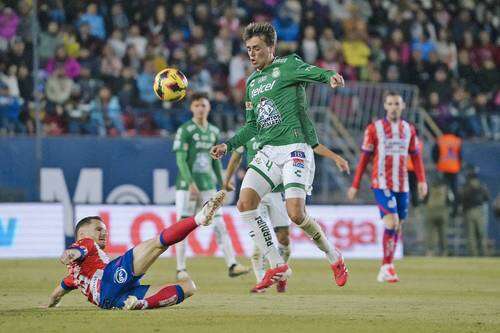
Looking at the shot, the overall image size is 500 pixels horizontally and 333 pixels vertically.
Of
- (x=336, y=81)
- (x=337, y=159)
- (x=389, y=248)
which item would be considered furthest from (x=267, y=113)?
(x=389, y=248)

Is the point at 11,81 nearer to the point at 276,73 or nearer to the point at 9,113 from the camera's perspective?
the point at 9,113

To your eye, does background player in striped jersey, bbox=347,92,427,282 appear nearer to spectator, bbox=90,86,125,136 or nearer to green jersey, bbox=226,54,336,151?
green jersey, bbox=226,54,336,151

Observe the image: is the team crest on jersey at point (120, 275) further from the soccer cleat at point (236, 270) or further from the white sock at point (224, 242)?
the white sock at point (224, 242)

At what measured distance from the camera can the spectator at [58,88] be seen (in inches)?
888

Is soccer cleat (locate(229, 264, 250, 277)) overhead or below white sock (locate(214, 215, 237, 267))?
below

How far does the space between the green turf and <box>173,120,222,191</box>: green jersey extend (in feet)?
4.62

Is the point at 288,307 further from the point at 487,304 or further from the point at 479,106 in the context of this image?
the point at 479,106

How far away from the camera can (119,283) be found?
945 cm

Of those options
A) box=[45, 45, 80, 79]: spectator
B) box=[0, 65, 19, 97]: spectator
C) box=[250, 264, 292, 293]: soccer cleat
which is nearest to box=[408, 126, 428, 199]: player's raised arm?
box=[250, 264, 292, 293]: soccer cleat

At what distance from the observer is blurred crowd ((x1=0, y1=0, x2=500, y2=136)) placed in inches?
891

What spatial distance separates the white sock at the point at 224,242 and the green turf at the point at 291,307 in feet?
0.99

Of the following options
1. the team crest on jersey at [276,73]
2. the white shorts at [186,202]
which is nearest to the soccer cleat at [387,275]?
the white shorts at [186,202]

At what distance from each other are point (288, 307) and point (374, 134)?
5214 millimetres

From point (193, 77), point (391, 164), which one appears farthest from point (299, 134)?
point (193, 77)
